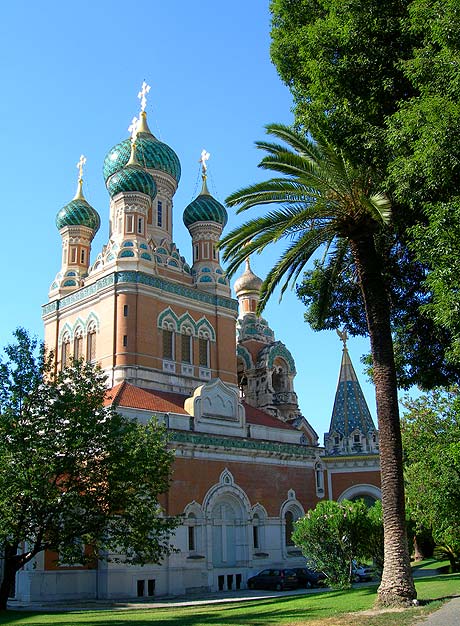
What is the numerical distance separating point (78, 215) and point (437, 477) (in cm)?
2388

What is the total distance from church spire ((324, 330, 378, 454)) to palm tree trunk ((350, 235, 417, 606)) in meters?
24.1

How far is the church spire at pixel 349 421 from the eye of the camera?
37594mm

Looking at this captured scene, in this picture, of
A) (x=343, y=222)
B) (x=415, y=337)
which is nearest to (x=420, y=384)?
(x=415, y=337)

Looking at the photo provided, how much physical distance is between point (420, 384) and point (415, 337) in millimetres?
1172

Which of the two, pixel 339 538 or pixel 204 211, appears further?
pixel 204 211

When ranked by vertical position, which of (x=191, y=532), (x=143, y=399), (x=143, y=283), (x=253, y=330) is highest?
(x=253, y=330)

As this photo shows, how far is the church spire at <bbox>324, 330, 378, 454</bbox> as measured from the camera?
123ft

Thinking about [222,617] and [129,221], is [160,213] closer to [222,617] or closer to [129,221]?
[129,221]

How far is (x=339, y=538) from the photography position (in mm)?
20125

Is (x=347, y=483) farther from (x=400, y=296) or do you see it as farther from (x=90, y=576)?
(x=400, y=296)

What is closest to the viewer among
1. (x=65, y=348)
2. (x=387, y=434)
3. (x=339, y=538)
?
(x=387, y=434)

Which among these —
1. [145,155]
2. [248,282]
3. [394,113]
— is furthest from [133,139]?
[394,113]

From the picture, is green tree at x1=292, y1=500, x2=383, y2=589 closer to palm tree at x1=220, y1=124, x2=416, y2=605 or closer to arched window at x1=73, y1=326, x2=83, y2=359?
palm tree at x1=220, y1=124, x2=416, y2=605

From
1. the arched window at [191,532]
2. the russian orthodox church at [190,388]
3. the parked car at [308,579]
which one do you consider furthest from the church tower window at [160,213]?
the parked car at [308,579]
